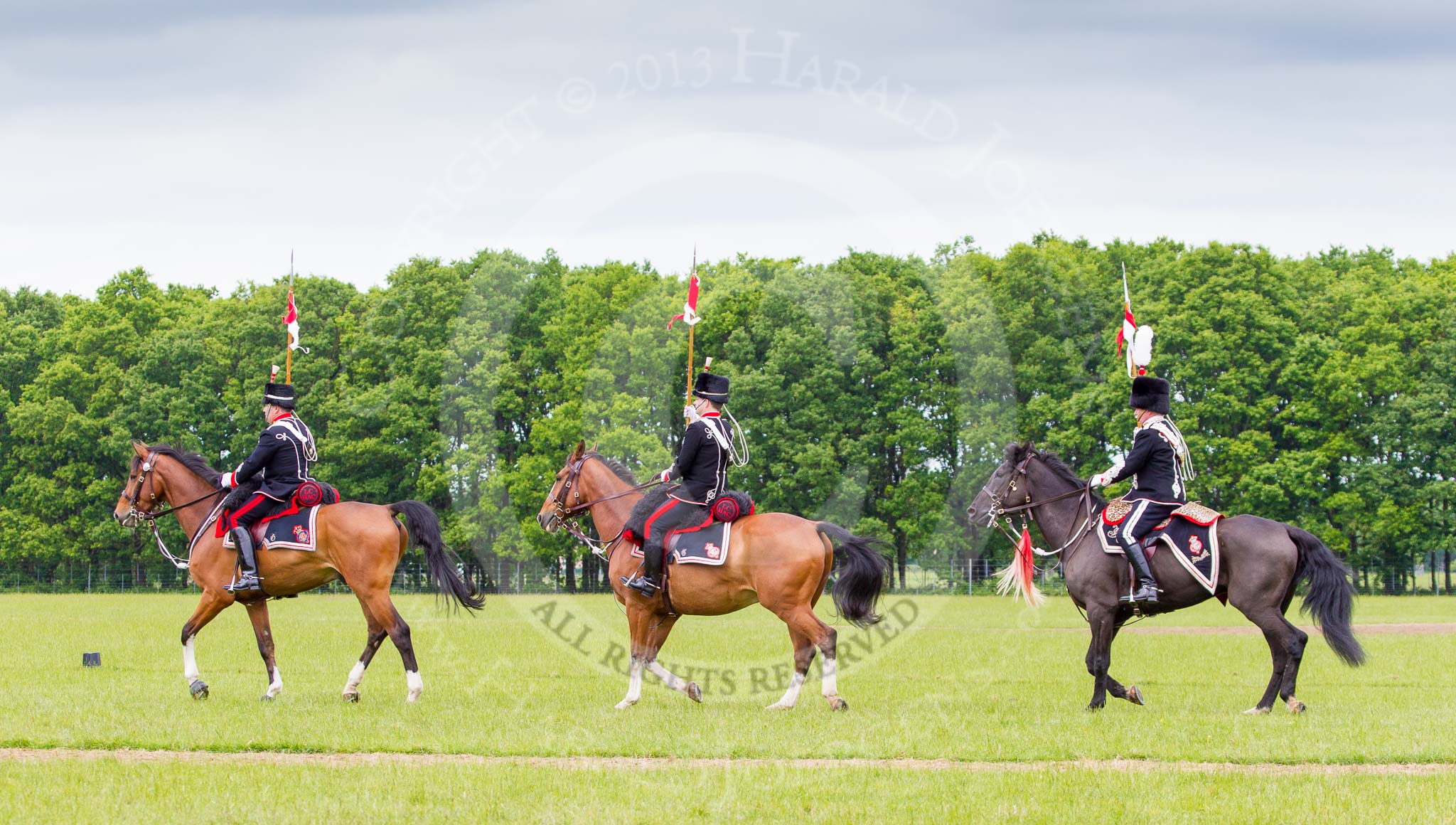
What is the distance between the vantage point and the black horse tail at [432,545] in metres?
16.3

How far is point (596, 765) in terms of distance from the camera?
1139 centimetres

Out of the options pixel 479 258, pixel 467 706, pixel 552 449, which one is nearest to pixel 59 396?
pixel 479 258

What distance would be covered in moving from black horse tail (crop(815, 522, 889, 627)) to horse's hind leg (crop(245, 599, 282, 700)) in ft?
20.1

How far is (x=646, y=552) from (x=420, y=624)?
1835 centimetres

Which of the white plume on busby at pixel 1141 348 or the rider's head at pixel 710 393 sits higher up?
the white plume on busby at pixel 1141 348

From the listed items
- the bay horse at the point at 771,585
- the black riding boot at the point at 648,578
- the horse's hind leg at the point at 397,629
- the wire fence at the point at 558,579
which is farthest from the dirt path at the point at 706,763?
the wire fence at the point at 558,579

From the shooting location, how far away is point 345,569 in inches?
633

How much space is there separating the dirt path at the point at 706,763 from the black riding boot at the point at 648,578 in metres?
3.55

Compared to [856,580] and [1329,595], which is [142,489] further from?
[1329,595]

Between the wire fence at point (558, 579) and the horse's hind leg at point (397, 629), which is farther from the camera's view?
the wire fence at point (558, 579)

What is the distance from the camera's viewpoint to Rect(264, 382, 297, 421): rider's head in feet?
54.2

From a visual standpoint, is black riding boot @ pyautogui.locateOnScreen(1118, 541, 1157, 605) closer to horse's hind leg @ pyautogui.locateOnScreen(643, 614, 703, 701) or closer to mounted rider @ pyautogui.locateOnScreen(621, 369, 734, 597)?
mounted rider @ pyautogui.locateOnScreen(621, 369, 734, 597)

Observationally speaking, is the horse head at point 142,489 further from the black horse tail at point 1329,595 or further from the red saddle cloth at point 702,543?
the black horse tail at point 1329,595

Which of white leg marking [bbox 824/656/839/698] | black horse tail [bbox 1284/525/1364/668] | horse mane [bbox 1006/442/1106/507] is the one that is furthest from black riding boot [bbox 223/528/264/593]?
black horse tail [bbox 1284/525/1364/668]
